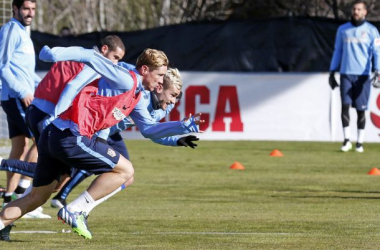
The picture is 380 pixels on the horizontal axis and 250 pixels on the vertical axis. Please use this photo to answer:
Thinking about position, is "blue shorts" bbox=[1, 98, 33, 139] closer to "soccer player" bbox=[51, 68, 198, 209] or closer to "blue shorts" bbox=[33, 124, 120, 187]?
"soccer player" bbox=[51, 68, 198, 209]

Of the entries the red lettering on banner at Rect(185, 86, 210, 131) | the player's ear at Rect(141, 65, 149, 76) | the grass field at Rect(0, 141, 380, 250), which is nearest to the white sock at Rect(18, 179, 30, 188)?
the grass field at Rect(0, 141, 380, 250)

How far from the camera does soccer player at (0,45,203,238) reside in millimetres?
8148

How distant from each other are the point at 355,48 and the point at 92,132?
11.1 meters

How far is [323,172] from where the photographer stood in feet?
51.3

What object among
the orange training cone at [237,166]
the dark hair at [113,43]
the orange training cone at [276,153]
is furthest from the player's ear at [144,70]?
the orange training cone at [276,153]

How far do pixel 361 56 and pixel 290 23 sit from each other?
3.83 m

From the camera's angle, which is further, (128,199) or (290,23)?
(290,23)

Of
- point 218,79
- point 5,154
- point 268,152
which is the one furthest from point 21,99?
point 218,79

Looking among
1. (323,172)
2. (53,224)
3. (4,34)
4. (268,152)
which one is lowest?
(268,152)

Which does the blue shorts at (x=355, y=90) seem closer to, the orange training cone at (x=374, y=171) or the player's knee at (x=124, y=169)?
the orange training cone at (x=374, y=171)

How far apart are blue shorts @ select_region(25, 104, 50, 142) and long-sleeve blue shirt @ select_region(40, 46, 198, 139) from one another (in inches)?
69.0

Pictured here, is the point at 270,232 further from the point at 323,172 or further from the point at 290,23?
the point at 290,23

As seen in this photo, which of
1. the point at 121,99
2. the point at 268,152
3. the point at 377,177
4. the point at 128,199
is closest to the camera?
the point at 121,99

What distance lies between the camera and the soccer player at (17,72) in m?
11.2
